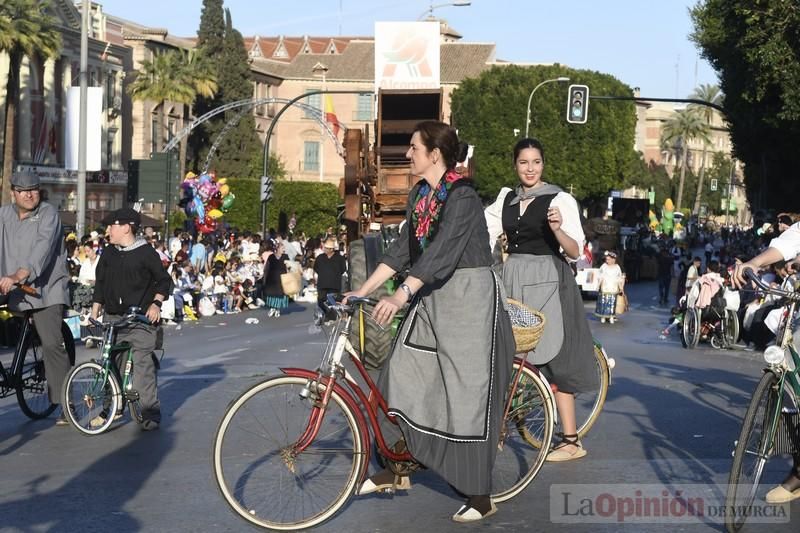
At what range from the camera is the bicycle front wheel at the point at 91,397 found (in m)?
9.33

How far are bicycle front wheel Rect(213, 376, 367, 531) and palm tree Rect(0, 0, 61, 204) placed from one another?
45925mm

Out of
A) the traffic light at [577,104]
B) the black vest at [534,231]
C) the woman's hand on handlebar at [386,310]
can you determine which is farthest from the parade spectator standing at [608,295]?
the woman's hand on handlebar at [386,310]

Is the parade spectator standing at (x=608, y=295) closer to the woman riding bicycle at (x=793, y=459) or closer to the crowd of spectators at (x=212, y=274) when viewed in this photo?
the crowd of spectators at (x=212, y=274)

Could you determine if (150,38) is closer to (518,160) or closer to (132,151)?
(132,151)

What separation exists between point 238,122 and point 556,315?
79.3m

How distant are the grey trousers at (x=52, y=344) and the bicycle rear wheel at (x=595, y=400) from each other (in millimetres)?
3710

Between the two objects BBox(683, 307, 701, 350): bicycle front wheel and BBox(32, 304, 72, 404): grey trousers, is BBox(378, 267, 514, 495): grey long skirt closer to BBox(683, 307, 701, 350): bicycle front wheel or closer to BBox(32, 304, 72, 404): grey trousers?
BBox(32, 304, 72, 404): grey trousers

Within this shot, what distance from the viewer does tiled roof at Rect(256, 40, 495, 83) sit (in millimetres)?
103062

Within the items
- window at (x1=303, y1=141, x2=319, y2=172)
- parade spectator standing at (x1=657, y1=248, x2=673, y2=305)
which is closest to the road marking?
parade spectator standing at (x1=657, y1=248, x2=673, y2=305)

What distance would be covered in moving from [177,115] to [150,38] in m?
4.91

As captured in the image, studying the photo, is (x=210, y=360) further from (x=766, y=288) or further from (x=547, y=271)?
(x=766, y=288)

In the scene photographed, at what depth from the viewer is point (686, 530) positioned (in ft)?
20.2

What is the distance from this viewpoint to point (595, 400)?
334 inches

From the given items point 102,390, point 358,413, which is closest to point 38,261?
point 102,390
